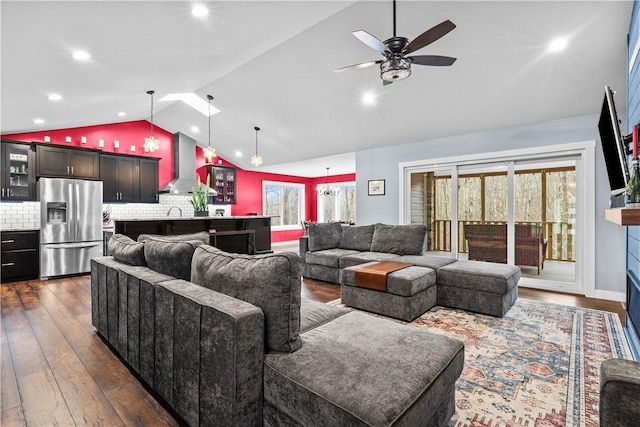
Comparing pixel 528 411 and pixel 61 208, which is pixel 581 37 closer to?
pixel 528 411

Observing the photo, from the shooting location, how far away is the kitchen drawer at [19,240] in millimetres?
5008

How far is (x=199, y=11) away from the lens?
2896mm

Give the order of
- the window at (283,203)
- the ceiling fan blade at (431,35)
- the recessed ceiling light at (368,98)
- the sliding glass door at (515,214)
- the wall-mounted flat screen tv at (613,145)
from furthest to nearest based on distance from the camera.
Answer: the window at (283,203) < the recessed ceiling light at (368,98) < the sliding glass door at (515,214) < the ceiling fan blade at (431,35) < the wall-mounted flat screen tv at (613,145)

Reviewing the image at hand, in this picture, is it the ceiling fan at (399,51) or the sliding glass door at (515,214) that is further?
the sliding glass door at (515,214)

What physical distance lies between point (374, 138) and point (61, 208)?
5736 mm

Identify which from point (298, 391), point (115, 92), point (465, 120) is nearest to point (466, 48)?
point (465, 120)

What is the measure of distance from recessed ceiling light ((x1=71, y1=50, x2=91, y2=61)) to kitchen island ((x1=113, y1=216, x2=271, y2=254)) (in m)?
2.34

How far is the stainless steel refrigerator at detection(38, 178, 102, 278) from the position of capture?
5.20 meters

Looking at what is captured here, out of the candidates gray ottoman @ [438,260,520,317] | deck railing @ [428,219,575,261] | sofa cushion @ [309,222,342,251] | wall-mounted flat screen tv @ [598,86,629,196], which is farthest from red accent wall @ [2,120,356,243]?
wall-mounted flat screen tv @ [598,86,629,196]

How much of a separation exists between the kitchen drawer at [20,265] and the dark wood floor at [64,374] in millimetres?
1669

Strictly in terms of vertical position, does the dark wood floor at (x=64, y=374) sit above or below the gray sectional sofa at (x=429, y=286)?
below

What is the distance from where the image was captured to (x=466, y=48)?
3494 millimetres

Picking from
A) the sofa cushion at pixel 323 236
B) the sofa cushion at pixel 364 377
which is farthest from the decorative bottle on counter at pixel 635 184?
the sofa cushion at pixel 323 236

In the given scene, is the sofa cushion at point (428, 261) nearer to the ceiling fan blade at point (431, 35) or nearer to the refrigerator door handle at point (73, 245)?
the ceiling fan blade at point (431, 35)
